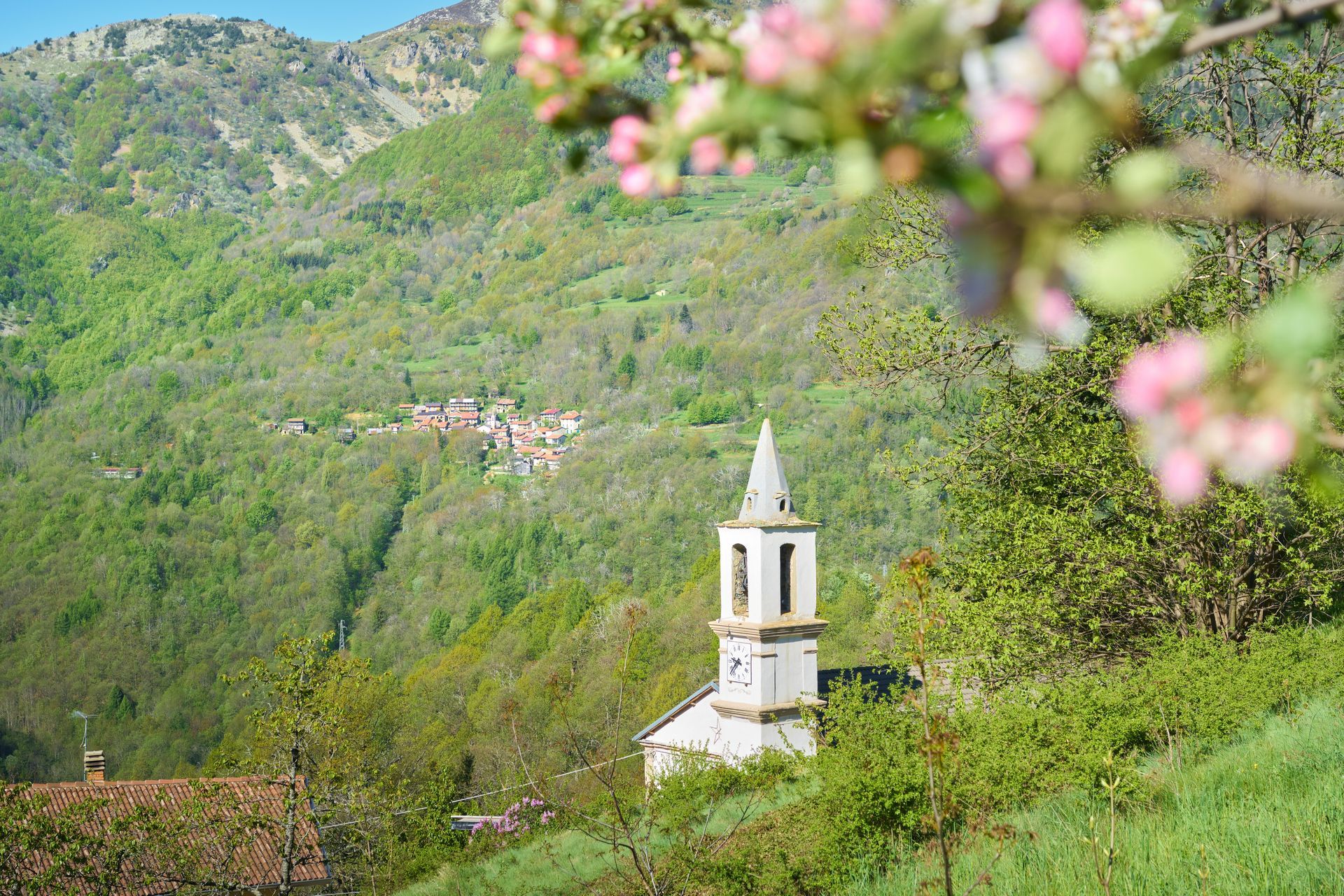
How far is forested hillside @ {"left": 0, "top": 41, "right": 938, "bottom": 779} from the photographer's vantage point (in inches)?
2547

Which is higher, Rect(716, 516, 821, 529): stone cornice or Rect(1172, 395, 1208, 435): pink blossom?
Rect(716, 516, 821, 529): stone cornice

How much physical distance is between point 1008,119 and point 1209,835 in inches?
185

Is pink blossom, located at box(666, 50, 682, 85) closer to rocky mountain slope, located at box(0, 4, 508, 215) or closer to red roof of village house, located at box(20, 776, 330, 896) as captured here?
red roof of village house, located at box(20, 776, 330, 896)

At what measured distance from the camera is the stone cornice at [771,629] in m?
21.1

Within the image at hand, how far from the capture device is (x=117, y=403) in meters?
120

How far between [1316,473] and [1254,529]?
32.8 ft

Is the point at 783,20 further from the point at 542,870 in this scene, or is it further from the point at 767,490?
the point at 767,490

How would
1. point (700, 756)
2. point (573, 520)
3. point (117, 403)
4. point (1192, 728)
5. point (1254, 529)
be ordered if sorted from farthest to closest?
point (117, 403) → point (573, 520) → point (700, 756) → point (1254, 529) → point (1192, 728)

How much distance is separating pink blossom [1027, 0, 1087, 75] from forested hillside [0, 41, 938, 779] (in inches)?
1092

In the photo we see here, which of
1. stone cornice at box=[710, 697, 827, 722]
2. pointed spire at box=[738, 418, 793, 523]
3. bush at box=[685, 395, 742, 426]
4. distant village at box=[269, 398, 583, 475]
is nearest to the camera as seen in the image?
stone cornice at box=[710, 697, 827, 722]

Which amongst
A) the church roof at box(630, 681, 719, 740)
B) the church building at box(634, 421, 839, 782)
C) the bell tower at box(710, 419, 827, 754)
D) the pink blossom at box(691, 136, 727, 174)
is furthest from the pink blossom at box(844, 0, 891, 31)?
the church roof at box(630, 681, 719, 740)

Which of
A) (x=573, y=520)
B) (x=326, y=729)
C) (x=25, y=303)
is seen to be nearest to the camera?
(x=326, y=729)

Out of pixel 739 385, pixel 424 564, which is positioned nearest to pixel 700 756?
pixel 424 564

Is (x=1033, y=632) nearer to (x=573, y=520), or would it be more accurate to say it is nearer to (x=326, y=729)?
(x=326, y=729)
